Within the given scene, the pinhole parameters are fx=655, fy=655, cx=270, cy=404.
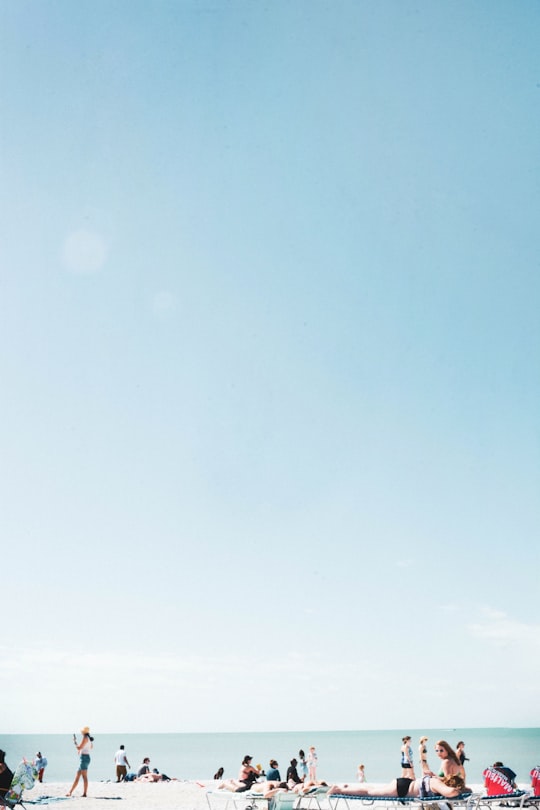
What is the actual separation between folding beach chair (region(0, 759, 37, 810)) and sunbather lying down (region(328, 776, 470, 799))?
5279 mm

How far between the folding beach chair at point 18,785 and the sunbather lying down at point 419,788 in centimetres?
528

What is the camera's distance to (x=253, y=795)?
10.7 m

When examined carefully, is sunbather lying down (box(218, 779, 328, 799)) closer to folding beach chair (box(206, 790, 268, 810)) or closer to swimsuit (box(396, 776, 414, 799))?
folding beach chair (box(206, 790, 268, 810))

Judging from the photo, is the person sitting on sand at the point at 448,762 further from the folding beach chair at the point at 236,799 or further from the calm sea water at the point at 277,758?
the calm sea water at the point at 277,758

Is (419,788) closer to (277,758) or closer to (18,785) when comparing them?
(18,785)

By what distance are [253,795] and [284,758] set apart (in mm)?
60383

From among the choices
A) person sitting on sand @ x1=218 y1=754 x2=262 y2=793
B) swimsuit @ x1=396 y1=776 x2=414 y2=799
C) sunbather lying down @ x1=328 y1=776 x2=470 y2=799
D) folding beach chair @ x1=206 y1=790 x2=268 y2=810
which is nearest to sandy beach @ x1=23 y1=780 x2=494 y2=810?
folding beach chair @ x1=206 y1=790 x2=268 y2=810

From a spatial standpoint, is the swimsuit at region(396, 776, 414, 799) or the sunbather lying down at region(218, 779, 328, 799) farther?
the sunbather lying down at region(218, 779, 328, 799)

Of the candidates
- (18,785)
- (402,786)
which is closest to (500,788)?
(402,786)

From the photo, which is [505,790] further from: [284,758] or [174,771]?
[284,758]

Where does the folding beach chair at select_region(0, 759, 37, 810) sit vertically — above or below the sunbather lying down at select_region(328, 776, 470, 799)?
below

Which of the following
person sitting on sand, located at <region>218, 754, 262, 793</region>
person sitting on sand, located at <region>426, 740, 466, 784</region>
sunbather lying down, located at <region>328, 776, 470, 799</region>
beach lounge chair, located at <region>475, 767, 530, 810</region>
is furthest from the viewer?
person sitting on sand, located at <region>218, 754, 262, 793</region>

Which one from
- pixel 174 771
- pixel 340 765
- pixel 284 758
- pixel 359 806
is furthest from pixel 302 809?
→ pixel 284 758

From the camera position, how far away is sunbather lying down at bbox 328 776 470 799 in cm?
915
